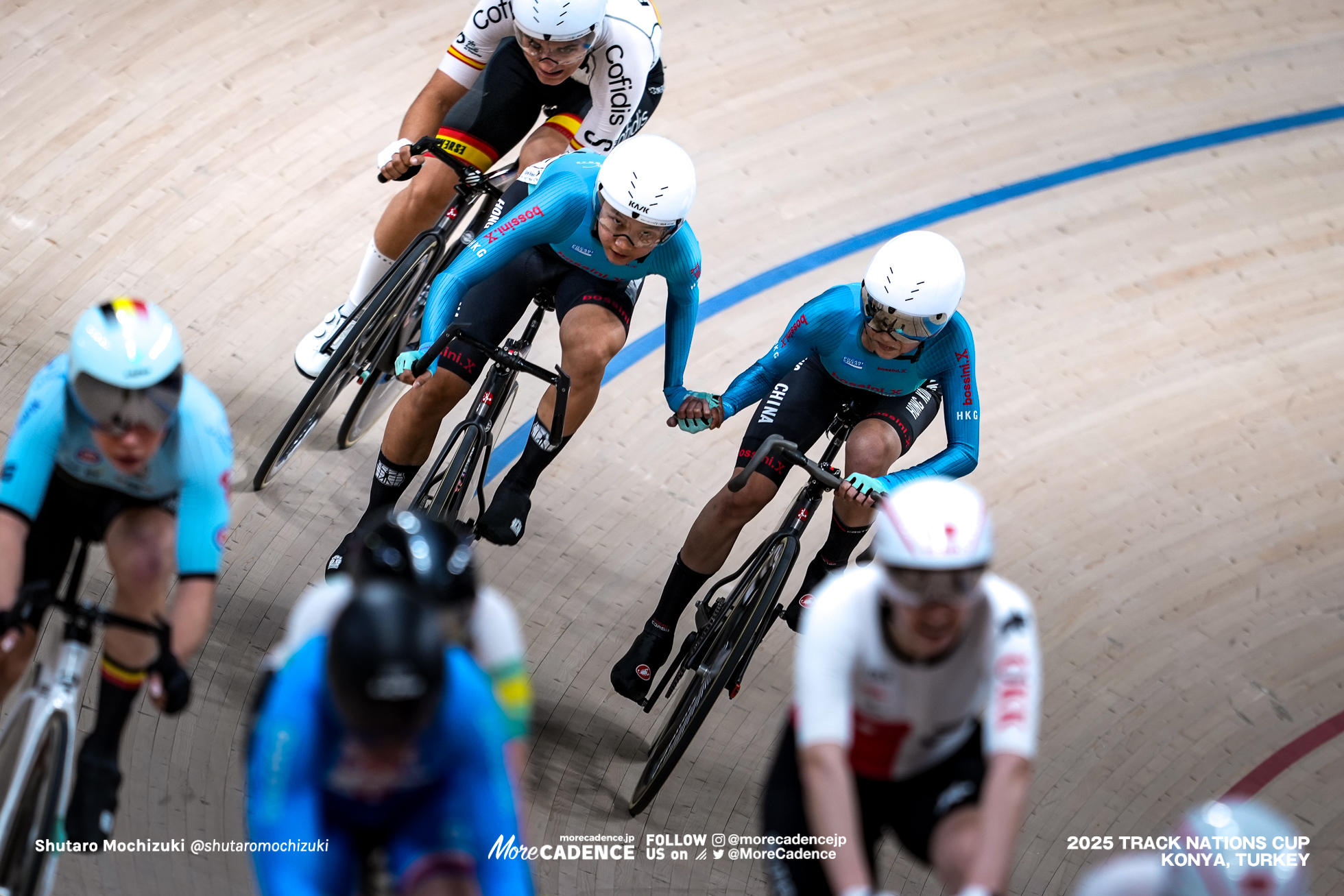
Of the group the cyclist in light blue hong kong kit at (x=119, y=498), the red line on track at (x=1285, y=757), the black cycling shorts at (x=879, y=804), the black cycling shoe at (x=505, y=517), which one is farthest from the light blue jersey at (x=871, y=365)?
the cyclist in light blue hong kong kit at (x=119, y=498)

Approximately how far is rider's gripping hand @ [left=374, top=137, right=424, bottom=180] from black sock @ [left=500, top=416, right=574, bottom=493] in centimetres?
98

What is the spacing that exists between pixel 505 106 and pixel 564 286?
1019 mm

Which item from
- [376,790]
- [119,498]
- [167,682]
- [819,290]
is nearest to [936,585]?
[376,790]

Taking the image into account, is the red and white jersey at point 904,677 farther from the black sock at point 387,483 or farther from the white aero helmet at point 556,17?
the white aero helmet at point 556,17

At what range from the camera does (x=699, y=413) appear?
4008 mm

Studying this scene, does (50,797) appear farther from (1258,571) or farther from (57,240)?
(1258,571)

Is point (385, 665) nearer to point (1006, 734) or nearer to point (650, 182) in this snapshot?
point (1006, 734)

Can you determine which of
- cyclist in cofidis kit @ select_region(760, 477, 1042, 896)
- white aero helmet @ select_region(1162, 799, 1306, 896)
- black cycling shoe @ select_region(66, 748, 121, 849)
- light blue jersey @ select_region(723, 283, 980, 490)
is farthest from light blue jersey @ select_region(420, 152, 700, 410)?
white aero helmet @ select_region(1162, 799, 1306, 896)

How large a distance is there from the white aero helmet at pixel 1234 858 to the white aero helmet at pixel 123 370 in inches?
74.8

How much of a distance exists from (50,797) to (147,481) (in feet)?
2.04

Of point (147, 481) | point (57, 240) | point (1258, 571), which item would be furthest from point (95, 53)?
point (1258, 571)

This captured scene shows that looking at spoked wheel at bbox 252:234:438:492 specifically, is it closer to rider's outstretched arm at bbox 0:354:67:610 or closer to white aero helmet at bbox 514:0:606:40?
white aero helmet at bbox 514:0:606:40

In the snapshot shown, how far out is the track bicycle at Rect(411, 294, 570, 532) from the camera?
3971 millimetres

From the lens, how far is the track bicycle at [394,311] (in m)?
4.62
